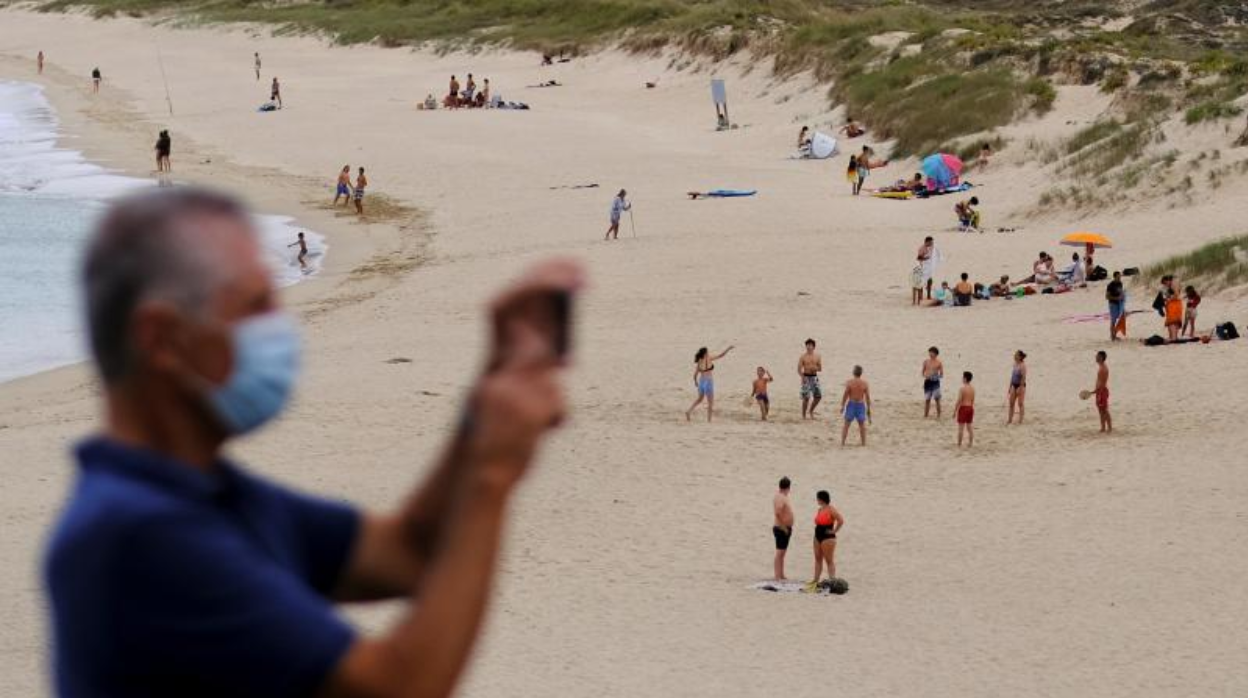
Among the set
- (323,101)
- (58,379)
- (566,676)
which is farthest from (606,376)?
(323,101)

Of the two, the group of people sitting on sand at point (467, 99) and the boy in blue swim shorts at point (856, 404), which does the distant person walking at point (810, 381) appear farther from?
the group of people sitting on sand at point (467, 99)

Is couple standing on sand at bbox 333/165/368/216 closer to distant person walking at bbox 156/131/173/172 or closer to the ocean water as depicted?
the ocean water

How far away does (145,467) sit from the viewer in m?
2.00

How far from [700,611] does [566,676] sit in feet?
5.98

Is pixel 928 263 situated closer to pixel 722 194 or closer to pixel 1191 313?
pixel 1191 313

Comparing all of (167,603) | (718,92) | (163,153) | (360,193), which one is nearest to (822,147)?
(718,92)

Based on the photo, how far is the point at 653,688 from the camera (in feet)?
43.9

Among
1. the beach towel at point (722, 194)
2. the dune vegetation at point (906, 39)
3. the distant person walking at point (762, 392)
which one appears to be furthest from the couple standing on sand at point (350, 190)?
the distant person walking at point (762, 392)

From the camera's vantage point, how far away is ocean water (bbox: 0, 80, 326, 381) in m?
28.2

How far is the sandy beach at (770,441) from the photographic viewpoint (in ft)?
46.6

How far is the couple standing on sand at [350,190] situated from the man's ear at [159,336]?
123 feet

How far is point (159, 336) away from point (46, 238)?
3806cm

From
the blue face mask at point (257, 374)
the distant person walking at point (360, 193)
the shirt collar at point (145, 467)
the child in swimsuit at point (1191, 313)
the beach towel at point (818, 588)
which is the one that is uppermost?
the distant person walking at point (360, 193)

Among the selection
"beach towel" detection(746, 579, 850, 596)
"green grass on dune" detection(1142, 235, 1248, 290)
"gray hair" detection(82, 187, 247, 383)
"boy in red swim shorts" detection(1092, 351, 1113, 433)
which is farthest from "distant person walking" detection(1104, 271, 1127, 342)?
"gray hair" detection(82, 187, 247, 383)
